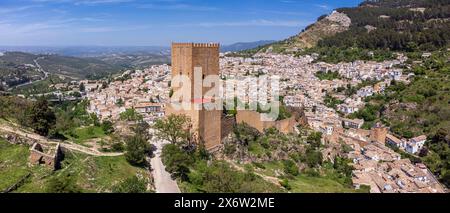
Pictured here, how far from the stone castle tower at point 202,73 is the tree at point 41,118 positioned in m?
5.59

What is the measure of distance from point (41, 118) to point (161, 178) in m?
5.96

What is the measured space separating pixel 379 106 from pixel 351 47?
1159 inches

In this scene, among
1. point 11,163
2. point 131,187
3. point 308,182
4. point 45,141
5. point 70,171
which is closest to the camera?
point 131,187

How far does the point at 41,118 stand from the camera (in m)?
18.2

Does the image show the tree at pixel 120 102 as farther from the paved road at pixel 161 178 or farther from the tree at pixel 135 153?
the tree at pixel 135 153

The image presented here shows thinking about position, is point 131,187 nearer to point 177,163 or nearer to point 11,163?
point 177,163

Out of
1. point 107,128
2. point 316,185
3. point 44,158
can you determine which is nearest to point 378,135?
point 316,185

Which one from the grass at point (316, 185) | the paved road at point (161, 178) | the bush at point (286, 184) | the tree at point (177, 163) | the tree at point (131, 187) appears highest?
the tree at point (131, 187)

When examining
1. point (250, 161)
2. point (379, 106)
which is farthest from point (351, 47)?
point (250, 161)


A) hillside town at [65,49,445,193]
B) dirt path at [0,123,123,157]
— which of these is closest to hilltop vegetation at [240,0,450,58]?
hillside town at [65,49,445,193]

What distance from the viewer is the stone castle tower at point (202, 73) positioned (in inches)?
786

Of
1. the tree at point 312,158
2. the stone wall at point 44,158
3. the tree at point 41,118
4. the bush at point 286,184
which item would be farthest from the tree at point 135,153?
the tree at point 312,158
